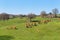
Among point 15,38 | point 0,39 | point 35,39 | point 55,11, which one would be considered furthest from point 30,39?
point 55,11

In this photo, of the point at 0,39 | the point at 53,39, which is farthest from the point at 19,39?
the point at 53,39

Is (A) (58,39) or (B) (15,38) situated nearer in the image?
(A) (58,39)

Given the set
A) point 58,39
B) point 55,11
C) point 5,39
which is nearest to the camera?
point 58,39

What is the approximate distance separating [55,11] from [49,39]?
15041cm

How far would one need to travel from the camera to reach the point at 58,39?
85.8 ft

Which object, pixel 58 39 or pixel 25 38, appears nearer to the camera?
pixel 58 39

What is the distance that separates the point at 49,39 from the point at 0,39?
8.28m

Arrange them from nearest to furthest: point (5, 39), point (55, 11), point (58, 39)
Answer: point (58, 39) → point (5, 39) → point (55, 11)

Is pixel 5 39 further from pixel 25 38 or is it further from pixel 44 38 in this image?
pixel 44 38

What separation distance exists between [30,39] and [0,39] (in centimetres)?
519

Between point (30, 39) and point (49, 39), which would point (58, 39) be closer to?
point (49, 39)

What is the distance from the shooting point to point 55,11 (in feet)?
573

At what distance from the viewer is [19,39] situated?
2728 cm

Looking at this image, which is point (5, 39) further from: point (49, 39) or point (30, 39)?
point (49, 39)
